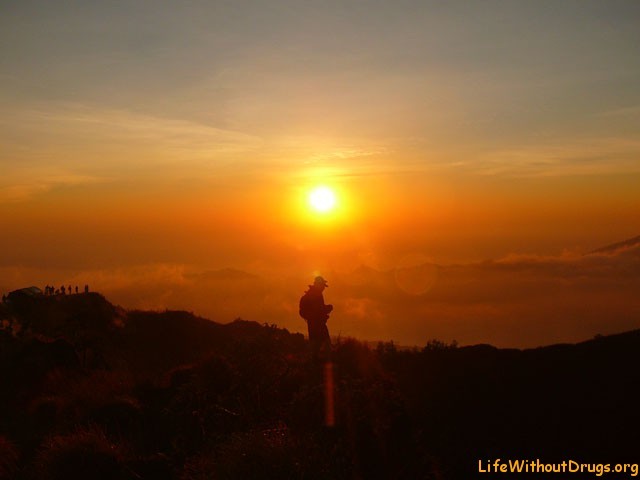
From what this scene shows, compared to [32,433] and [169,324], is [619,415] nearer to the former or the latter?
[32,433]

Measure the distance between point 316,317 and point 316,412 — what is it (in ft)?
20.1

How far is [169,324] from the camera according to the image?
33156mm

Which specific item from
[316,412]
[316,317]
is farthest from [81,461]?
[316,317]

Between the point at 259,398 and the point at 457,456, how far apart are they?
467cm

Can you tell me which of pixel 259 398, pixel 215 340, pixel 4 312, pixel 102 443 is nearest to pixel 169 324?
pixel 215 340

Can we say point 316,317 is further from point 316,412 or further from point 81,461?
point 81,461

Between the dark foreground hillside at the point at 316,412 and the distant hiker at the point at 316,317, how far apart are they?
56cm

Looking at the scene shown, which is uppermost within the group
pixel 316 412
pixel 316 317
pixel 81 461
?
pixel 316 317

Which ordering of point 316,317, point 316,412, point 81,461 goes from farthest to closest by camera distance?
point 316,317 → point 316,412 → point 81,461

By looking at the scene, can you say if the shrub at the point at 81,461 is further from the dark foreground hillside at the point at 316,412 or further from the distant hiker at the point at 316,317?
the distant hiker at the point at 316,317

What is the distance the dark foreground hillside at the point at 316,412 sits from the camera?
1216cm

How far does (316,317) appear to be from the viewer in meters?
19.7

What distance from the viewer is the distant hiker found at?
1970 centimetres

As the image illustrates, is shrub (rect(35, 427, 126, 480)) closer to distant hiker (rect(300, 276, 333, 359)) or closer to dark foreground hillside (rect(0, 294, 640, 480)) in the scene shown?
dark foreground hillside (rect(0, 294, 640, 480))
